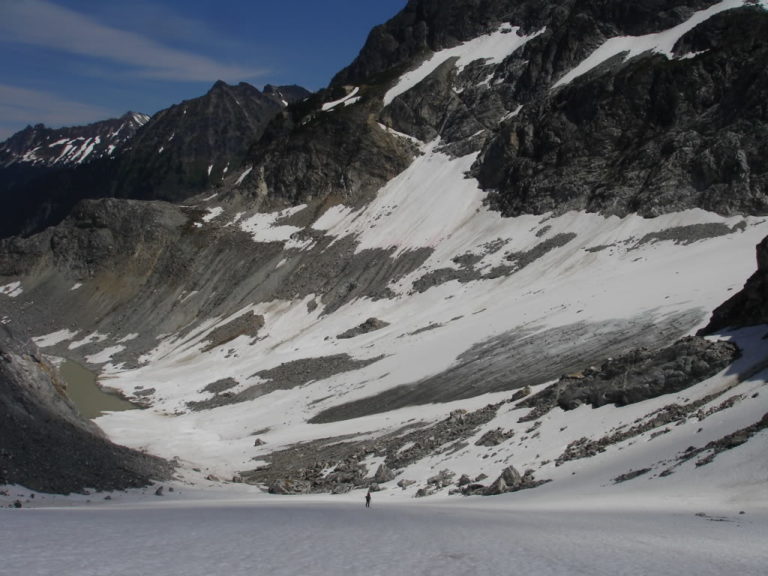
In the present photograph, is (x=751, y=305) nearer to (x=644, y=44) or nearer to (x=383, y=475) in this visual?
(x=383, y=475)

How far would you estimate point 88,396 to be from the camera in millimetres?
67250

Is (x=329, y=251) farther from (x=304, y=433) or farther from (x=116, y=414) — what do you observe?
(x=304, y=433)

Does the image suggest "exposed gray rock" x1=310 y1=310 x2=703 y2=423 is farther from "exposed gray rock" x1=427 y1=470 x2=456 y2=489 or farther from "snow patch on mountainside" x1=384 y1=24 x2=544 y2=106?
"snow patch on mountainside" x1=384 y1=24 x2=544 y2=106

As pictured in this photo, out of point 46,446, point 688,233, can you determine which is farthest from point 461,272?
point 46,446

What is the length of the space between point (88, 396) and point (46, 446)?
4479cm

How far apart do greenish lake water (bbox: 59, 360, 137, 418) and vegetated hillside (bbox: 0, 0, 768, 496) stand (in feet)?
7.49

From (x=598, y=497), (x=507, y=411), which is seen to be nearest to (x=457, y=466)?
(x=507, y=411)

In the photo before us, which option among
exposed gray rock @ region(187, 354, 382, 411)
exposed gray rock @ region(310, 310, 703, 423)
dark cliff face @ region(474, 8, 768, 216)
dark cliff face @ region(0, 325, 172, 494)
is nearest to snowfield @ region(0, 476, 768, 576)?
dark cliff face @ region(0, 325, 172, 494)

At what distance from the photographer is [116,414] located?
57.4 m

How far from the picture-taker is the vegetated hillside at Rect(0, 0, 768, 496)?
28.0m

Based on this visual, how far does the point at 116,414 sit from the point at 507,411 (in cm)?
3748

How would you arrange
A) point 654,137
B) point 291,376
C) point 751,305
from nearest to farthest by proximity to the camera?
point 751,305, point 291,376, point 654,137

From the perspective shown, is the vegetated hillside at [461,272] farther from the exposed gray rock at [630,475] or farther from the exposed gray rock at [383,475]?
the exposed gray rock at [383,475]

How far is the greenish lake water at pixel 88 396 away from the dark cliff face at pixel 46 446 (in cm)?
2303
